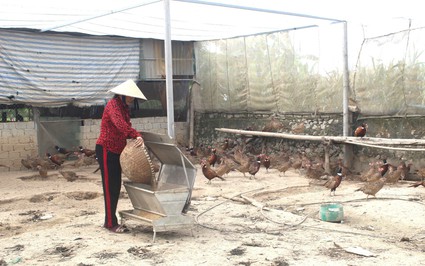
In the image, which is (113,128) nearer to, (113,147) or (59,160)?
(113,147)

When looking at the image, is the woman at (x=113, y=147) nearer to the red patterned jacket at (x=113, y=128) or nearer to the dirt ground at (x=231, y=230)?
the red patterned jacket at (x=113, y=128)

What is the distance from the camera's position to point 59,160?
41.2 ft

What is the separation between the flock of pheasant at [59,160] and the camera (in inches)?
476

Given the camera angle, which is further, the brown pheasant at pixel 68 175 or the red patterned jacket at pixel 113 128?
the brown pheasant at pixel 68 175

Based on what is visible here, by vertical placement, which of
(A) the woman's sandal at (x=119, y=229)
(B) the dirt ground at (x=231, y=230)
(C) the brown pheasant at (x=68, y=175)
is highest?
(C) the brown pheasant at (x=68, y=175)

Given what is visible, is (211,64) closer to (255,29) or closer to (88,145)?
(255,29)

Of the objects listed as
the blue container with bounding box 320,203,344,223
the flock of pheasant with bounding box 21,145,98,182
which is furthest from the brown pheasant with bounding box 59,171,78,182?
the blue container with bounding box 320,203,344,223

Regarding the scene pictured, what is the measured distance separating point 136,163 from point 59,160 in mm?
7283

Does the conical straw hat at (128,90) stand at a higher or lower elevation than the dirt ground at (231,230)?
higher

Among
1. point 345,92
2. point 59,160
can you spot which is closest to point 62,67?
point 59,160

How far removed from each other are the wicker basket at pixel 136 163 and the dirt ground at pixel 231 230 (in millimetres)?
801

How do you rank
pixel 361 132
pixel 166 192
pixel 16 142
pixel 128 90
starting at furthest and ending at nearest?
1. pixel 16 142
2. pixel 361 132
3. pixel 128 90
4. pixel 166 192

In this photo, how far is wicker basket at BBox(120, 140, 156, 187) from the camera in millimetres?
5949

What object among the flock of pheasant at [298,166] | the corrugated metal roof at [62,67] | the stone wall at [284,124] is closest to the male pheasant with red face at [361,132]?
the flock of pheasant at [298,166]
